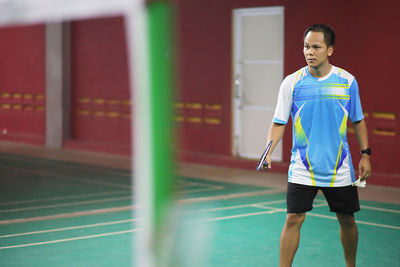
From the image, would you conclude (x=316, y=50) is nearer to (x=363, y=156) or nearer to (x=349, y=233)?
(x=363, y=156)

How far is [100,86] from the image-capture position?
45.6 ft

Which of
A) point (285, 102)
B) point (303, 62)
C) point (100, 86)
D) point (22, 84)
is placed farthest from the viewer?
point (22, 84)

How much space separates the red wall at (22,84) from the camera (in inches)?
590

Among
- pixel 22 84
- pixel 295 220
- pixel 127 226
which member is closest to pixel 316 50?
pixel 295 220

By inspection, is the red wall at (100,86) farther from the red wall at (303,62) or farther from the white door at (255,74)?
the white door at (255,74)

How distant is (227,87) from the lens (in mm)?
11547

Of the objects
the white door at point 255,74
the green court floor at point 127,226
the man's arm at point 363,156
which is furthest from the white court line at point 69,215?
the white door at point 255,74

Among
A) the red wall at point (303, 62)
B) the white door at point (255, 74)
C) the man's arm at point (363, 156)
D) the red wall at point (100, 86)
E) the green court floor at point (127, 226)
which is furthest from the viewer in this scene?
the red wall at point (100, 86)

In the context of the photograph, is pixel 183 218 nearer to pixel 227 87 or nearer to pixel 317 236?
pixel 317 236

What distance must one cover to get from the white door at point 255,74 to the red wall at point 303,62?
151 mm

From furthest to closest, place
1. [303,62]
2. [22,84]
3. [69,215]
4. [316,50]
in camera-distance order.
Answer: [22,84]
[303,62]
[69,215]
[316,50]

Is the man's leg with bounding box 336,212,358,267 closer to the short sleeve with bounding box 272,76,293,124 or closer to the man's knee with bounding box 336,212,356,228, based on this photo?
the man's knee with bounding box 336,212,356,228

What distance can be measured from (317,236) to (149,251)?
5.30 metres

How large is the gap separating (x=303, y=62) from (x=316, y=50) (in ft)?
21.5
